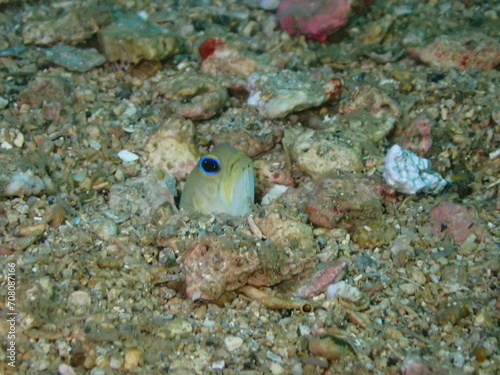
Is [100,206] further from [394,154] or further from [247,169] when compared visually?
[394,154]

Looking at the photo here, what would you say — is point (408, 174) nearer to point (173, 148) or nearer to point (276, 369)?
point (276, 369)

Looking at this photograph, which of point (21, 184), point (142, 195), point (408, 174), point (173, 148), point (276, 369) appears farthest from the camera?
point (173, 148)

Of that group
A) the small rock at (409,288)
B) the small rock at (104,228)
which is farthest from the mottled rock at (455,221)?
the small rock at (104,228)

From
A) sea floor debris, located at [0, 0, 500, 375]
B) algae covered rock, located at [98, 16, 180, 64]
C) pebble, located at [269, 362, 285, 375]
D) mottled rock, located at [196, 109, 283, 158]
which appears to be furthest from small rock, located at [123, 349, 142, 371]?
algae covered rock, located at [98, 16, 180, 64]

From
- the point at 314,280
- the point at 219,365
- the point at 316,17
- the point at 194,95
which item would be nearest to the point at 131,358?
the point at 219,365

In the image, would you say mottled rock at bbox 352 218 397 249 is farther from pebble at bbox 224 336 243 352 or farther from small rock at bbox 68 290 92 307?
small rock at bbox 68 290 92 307

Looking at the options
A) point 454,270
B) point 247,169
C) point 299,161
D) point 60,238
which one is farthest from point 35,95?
point 454,270
